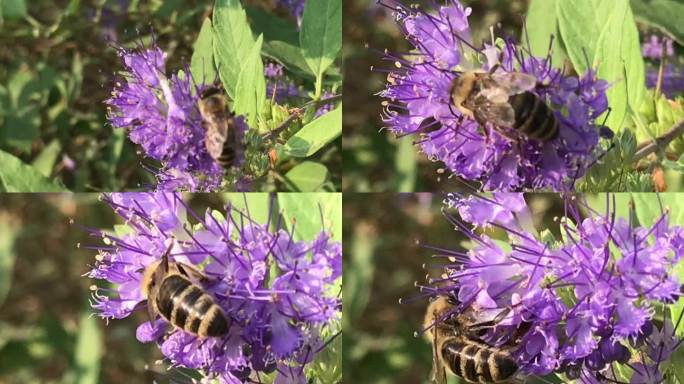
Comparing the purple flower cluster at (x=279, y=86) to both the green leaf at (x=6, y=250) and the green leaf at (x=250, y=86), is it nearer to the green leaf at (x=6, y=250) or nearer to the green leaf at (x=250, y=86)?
the green leaf at (x=250, y=86)

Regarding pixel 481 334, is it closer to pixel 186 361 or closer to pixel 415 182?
pixel 186 361

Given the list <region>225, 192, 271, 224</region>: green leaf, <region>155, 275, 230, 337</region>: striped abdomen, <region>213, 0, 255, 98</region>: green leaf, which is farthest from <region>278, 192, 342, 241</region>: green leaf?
<region>155, 275, 230, 337</region>: striped abdomen

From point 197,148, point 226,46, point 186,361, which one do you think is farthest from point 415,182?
point 186,361

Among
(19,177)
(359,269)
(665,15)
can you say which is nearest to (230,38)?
(19,177)

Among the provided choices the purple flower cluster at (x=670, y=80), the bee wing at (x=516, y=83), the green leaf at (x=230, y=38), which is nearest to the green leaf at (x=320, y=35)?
the green leaf at (x=230, y=38)

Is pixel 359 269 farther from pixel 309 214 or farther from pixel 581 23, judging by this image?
pixel 581 23

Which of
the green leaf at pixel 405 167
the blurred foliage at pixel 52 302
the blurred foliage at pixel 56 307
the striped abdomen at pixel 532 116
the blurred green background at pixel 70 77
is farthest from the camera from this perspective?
the blurred foliage at pixel 52 302
